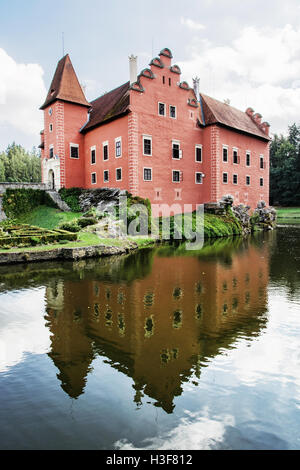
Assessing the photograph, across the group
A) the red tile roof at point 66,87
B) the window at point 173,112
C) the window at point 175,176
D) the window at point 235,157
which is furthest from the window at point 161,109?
the window at point 235,157

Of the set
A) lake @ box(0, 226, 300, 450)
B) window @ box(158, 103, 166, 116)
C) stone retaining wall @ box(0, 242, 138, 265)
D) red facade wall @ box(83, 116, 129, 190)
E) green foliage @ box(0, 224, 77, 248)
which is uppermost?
window @ box(158, 103, 166, 116)

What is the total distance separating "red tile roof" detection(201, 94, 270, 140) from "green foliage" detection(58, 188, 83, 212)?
15.6 meters

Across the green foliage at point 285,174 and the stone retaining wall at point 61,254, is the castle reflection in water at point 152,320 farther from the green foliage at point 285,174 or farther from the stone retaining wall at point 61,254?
the green foliage at point 285,174

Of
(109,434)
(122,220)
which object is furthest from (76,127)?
(109,434)

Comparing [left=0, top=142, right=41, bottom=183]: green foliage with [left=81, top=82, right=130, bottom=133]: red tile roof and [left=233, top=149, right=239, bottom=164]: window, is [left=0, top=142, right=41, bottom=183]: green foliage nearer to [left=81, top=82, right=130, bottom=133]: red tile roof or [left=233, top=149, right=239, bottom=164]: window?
[left=81, top=82, right=130, bottom=133]: red tile roof

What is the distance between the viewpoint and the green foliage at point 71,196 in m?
31.7

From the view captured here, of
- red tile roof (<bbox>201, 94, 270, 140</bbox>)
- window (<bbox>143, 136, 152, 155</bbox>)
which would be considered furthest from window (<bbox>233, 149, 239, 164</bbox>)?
window (<bbox>143, 136, 152, 155</bbox>)

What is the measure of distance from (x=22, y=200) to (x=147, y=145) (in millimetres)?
13023

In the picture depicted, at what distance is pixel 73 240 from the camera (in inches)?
766

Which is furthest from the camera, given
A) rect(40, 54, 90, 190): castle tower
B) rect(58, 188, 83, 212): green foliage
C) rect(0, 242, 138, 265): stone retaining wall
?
rect(40, 54, 90, 190): castle tower

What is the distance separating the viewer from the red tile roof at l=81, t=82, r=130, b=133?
29170 mm

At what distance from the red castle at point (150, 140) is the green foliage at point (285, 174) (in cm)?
3421
